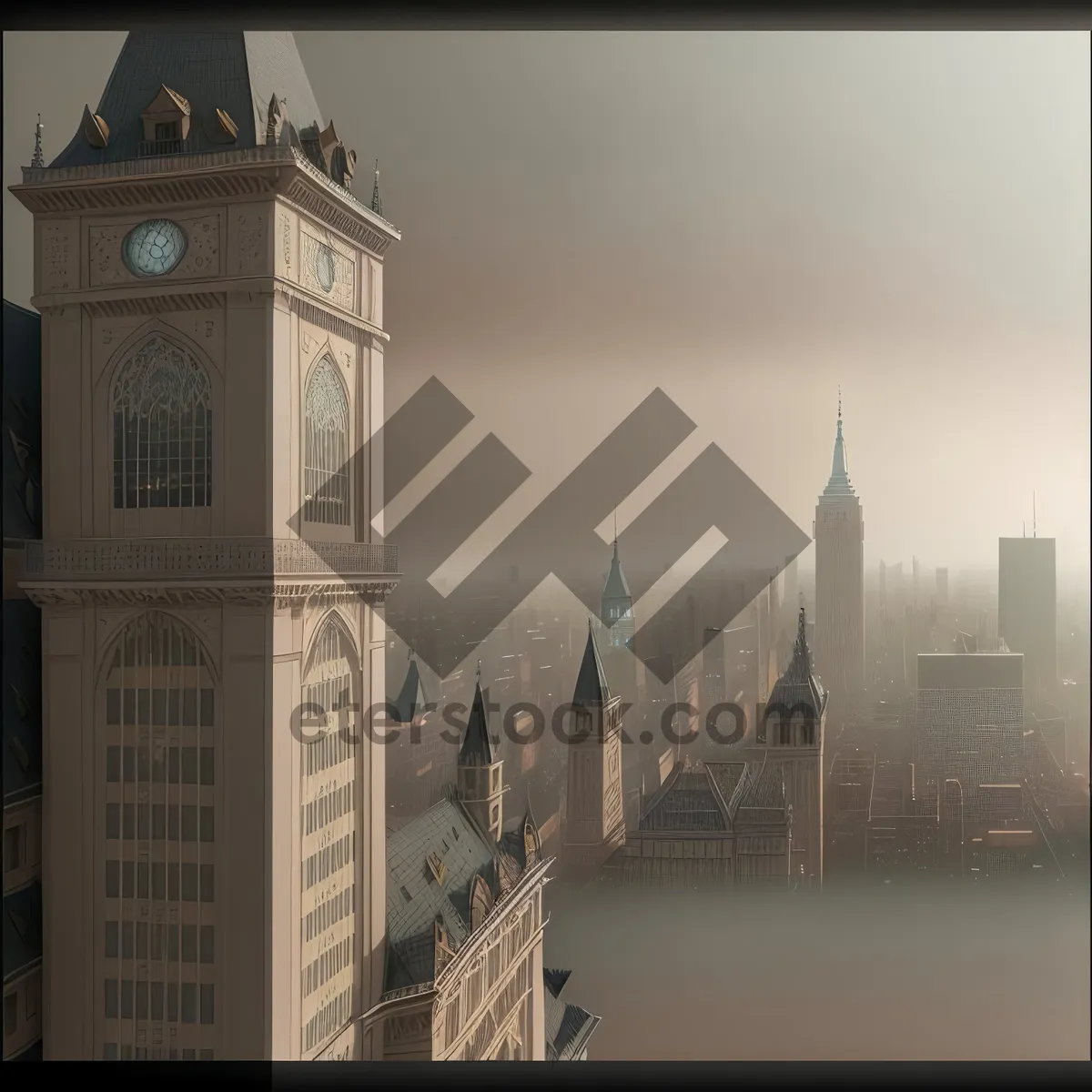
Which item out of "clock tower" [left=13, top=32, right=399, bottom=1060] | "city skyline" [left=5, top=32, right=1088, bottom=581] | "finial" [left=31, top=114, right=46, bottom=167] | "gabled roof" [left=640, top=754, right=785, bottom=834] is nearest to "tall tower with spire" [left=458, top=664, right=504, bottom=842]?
"clock tower" [left=13, top=32, right=399, bottom=1060]

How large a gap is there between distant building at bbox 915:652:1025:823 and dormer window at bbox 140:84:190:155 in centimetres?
282

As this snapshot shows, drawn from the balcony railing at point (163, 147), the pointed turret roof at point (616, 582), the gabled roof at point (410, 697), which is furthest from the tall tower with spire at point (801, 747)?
the balcony railing at point (163, 147)

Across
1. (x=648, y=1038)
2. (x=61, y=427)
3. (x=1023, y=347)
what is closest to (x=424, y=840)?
(x=648, y=1038)

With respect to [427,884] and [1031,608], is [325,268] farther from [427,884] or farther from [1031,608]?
[1031,608]

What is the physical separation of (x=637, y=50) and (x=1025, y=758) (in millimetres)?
2576

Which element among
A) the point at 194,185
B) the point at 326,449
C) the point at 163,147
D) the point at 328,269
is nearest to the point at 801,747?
the point at 326,449

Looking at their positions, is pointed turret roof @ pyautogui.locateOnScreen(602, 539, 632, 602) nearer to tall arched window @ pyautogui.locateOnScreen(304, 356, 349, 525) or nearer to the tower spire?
the tower spire

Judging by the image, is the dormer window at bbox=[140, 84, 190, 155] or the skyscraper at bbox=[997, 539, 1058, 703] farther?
the skyscraper at bbox=[997, 539, 1058, 703]

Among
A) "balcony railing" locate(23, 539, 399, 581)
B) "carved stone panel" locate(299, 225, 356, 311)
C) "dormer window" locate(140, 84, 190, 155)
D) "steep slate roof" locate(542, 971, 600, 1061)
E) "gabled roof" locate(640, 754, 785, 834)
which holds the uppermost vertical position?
"dormer window" locate(140, 84, 190, 155)

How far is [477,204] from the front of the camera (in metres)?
3.22

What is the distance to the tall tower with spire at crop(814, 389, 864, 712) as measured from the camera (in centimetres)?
314

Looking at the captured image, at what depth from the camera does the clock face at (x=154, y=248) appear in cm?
302

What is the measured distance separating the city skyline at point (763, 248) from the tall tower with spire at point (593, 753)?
52cm

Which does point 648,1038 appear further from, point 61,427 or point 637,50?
point 637,50
